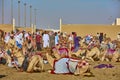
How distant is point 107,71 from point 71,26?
29.2 metres

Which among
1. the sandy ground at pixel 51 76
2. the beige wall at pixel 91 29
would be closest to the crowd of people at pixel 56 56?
the sandy ground at pixel 51 76

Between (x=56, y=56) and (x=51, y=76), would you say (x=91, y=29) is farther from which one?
(x=51, y=76)

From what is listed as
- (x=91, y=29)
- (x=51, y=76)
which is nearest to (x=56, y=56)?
(x=51, y=76)

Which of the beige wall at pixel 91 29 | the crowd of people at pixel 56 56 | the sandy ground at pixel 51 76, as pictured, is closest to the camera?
the sandy ground at pixel 51 76

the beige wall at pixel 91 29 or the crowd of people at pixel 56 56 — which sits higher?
the beige wall at pixel 91 29

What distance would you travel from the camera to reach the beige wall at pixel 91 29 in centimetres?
4619

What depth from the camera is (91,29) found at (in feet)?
152

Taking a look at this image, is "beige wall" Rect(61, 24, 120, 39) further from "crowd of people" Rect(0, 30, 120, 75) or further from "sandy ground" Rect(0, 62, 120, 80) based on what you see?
"sandy ground" Rect(0, 62, 120, 80)

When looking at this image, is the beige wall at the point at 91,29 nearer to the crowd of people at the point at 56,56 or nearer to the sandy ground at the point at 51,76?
the crowd of people at the point at 56,56

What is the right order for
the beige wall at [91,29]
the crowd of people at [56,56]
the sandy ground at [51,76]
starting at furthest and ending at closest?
the beige wall at [91,29] < the crowd of people at [56,56] < the sandy ground at [51,76]

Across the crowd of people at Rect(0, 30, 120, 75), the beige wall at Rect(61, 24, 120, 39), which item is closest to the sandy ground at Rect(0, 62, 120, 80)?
the crowd of people at Rect(0, 30, 120, 75)

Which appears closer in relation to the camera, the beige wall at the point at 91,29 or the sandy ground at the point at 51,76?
the sandy ground at the point at 51,76

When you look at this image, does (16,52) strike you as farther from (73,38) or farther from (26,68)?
(73,38)

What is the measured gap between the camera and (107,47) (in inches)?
988
